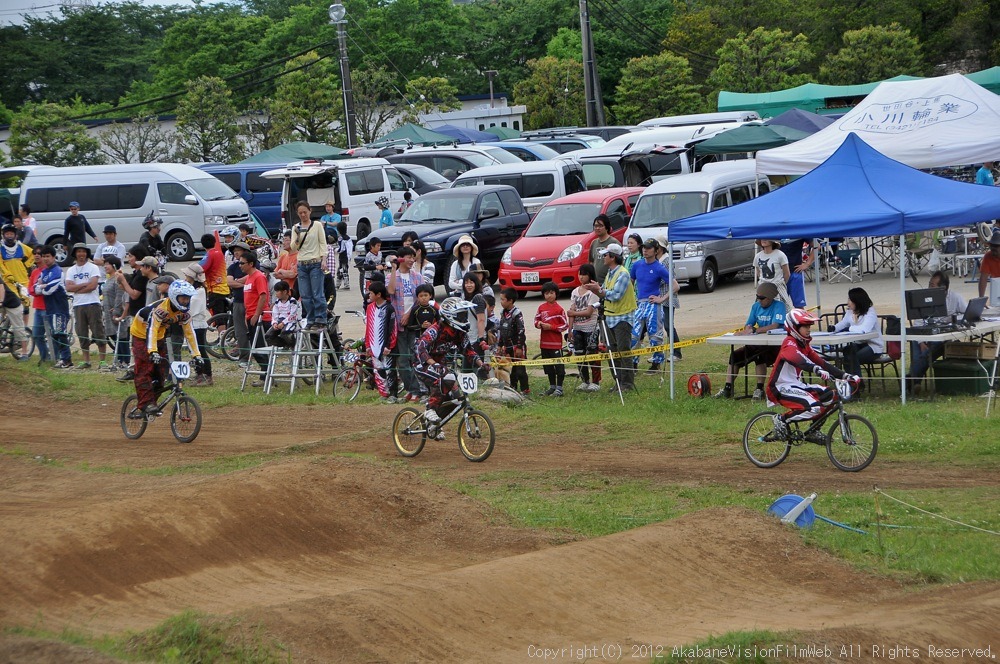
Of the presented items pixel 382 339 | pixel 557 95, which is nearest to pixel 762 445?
pixel 382 339

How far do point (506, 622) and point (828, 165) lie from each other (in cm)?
921

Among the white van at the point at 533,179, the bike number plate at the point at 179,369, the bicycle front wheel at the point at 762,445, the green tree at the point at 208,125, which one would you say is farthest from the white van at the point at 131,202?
the bicycle front wheel at the point at 762,445

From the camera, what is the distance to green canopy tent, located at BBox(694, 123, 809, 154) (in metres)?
27.0

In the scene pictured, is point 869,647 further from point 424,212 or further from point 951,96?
point 424,212

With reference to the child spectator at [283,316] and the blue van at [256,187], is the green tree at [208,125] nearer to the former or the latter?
the blue van at [256,187]

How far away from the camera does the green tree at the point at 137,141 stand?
47.8 m

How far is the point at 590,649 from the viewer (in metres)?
7.02

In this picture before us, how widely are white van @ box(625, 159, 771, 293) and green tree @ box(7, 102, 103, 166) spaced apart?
31.5m

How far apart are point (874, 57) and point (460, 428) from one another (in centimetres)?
4565

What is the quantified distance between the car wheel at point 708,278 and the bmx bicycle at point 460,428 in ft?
34.8

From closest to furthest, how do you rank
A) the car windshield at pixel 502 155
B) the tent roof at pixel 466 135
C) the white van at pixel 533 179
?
the white van at pixel 533 179
the car windshield at pixel 502 155
the tent roof at pixel 466 135

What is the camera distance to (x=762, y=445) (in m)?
11.5

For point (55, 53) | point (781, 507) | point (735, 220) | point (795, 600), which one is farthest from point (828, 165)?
point (55, 53)

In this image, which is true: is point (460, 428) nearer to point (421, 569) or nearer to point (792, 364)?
point (421, 569)
